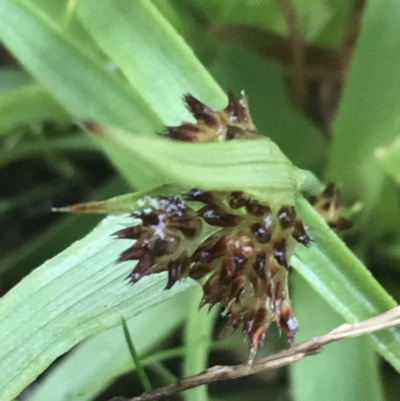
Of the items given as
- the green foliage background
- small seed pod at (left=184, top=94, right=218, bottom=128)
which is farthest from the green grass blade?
small seed pod at (left=184, top=94, right=218, bottom=128)

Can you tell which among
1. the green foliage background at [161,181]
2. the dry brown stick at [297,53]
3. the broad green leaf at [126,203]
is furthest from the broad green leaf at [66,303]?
the dry brown stick at [297,53]

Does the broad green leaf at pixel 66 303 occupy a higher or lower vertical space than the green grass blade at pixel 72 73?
lower

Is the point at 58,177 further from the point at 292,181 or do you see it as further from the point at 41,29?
the point at 292,181

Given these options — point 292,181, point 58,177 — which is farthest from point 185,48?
point 58,177

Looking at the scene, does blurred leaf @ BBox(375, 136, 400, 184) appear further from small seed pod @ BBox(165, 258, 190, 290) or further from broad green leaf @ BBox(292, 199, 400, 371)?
small seed pod @ BBox(165, 258, 190, 290)

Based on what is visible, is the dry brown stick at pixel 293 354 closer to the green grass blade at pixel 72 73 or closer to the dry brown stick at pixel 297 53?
the green grass blade at pixel 72 73

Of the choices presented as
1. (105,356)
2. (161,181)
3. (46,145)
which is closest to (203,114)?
(161,181)
